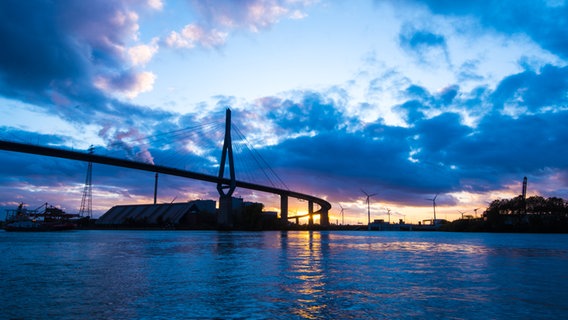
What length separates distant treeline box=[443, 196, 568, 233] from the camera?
498 ft

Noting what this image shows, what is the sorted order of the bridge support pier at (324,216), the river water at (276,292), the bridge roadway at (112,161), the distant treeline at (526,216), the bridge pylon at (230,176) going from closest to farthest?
the river water at (276,292) < the bridge roadway at (112,161) < the bridge pylon at (230,176) < the distant treeline at (526,216) < the bridge support pier at (324,216)

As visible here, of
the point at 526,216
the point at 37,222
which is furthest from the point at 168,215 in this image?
the point at 526,216

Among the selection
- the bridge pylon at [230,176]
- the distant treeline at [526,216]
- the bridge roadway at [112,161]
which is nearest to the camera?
the bridge roadway at [112,161]

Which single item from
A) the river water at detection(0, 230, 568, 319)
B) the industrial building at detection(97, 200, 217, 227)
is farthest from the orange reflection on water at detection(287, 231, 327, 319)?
the industrial building at detection(97, 200, 217, 227)

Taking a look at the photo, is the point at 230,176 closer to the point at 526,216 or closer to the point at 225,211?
the point at 225,211

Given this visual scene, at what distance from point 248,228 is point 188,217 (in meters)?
41.4

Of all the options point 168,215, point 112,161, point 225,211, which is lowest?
point 225,211

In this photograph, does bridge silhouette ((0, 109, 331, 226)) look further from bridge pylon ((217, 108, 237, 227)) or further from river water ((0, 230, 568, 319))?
river water ((0, 230, 568, 319))

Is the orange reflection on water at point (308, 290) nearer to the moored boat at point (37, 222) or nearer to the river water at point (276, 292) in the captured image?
the river water at point (276, 292)

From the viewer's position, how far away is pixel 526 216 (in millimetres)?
162125

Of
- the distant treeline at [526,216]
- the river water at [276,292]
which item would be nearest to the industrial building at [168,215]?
the distant treeline at [526,216]

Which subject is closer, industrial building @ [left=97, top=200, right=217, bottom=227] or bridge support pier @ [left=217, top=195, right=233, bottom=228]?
bridge support pier @ [left=217, top=195, right=233, bottom=228]

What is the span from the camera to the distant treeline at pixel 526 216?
15175cm

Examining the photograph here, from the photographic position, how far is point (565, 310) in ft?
42.4
